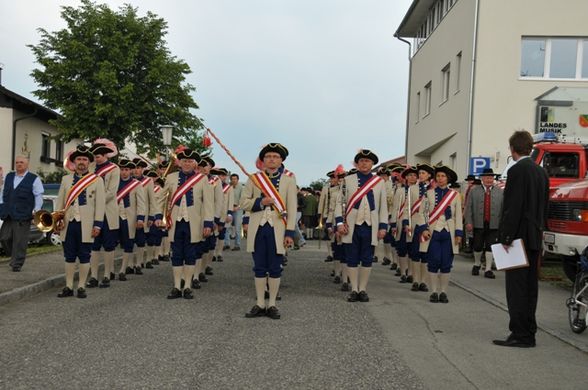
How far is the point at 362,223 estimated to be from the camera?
904 cm

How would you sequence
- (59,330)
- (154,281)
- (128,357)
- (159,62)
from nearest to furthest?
(128,357) < (59,330) < (154,281) < (159,62)

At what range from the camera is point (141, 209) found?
10.9 metres

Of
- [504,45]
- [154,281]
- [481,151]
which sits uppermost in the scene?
[504,45]

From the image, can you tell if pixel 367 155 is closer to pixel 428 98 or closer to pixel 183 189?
pixel 183 189

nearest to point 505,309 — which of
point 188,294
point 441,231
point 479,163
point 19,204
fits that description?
point 441,231

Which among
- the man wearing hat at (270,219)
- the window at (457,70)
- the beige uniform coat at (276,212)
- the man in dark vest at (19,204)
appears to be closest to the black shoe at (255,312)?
the man wearing hat at (270,219)

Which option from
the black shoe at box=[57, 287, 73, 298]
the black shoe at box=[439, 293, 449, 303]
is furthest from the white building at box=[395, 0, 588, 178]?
the black shoe at box=[57, 287, 73, 298]

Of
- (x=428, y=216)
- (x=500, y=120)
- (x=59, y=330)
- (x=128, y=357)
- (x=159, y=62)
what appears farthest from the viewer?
(x=159, y=62)

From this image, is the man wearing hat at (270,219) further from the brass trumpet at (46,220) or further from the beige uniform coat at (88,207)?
the brass trumpet at (46,220)

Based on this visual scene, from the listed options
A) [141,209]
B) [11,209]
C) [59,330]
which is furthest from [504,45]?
[59,330]

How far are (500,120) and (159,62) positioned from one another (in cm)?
1705

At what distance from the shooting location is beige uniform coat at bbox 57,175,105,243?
8.76 meters

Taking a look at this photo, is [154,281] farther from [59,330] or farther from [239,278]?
[59,330]

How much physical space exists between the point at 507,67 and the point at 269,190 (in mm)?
16043
